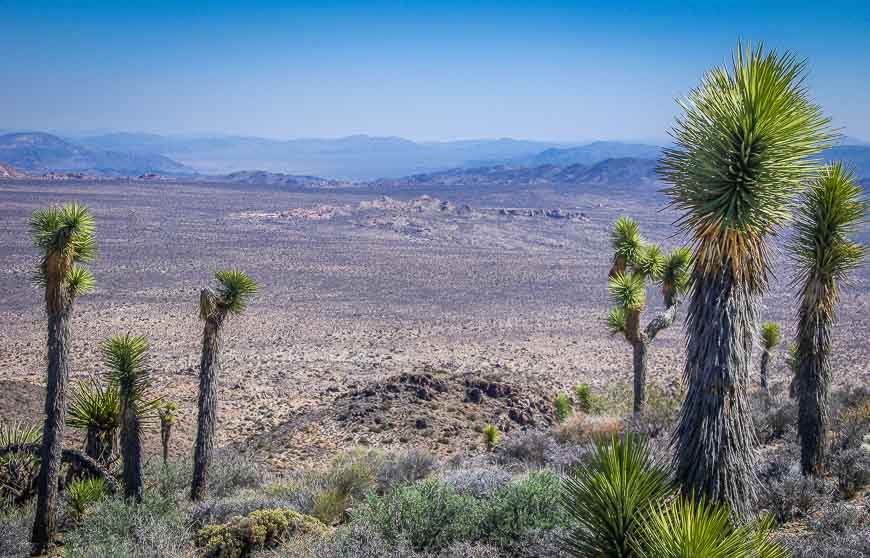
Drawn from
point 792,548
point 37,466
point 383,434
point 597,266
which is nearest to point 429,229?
point 597,266

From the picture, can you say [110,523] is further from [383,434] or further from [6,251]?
[6,251]

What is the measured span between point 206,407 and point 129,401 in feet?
4.65

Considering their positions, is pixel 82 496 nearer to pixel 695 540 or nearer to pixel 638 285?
pixel 695 540

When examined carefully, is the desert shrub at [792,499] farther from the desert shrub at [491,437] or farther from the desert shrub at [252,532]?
the desert shrub at [491,437]

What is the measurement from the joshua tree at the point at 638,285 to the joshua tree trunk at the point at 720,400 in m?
8.34

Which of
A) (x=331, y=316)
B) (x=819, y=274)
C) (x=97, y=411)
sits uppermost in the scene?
(x=819, y=274)

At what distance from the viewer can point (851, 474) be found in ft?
26.8

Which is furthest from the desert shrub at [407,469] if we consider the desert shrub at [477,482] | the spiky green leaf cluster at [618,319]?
the spiky green leaf cluster at [618,319]

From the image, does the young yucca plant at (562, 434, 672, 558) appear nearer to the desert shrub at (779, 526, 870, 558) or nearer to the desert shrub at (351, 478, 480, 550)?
the desert shrub at (779, 526, 870, 558)

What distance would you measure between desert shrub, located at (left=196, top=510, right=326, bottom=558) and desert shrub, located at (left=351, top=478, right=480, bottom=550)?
2.67ft

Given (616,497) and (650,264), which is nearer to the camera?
(616,497)

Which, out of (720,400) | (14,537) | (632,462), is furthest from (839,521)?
(14,537)

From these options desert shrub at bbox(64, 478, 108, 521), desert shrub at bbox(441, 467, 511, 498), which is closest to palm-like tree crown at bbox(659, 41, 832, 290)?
desert shrub at bbox(441, 467, 511, 498)

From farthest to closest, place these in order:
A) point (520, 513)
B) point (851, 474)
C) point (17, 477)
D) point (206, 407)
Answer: point (206, 407)
point (17, 477)
point (851, 474)
point (520, 513)
